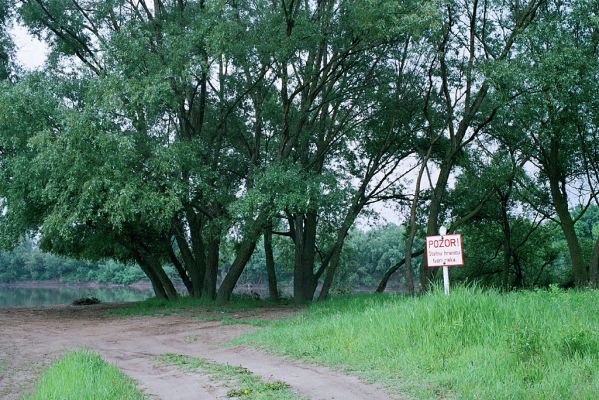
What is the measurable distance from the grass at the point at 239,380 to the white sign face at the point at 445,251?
3956mm

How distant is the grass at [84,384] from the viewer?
6094 mm

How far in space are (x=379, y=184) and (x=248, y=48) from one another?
365 inches

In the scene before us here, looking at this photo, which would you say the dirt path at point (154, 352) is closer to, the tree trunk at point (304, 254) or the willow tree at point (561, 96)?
the tree trunk at point (304, 254)

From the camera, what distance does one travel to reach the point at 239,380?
7.18 m

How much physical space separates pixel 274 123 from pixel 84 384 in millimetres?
16305

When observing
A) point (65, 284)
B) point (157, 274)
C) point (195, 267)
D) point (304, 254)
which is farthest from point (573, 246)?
point (65, 284)

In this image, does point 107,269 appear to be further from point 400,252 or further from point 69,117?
point 69,117

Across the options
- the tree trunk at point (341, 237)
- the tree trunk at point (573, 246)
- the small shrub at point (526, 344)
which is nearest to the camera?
the small shrub at point (526, 344)

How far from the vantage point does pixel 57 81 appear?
16.8 m

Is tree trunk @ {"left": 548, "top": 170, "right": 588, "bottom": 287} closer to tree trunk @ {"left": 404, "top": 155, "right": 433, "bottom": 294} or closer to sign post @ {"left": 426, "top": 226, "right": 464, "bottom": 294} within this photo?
tree trunk @ {"left": 404, "top": 155, "right": 433, "bottom": 294}

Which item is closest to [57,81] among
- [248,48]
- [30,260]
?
[248,48]

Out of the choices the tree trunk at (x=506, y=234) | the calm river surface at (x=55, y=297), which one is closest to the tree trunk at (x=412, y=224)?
the tree trunk at (x=506, y=234)

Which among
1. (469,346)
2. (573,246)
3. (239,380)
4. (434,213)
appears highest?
(434,213)

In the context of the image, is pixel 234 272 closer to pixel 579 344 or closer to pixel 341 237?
pixel 341 237
